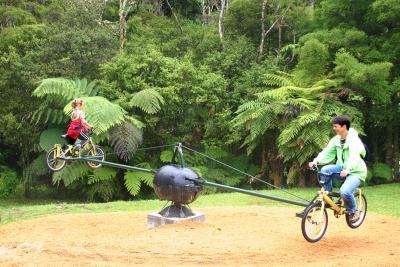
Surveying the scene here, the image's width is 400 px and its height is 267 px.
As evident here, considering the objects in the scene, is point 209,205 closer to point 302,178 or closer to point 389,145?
point 302,178

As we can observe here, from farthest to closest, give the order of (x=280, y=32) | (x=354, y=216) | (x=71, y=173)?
(x=280, y=32) → (x=71, y=173) → (x=354, y=216)

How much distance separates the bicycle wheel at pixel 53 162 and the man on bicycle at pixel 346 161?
189 inches

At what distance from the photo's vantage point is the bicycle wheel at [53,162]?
9.63 m

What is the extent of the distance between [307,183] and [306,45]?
12.2 feet

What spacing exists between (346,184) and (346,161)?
35 cm

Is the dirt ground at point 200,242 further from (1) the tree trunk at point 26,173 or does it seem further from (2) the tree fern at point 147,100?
(1) the tree trunk at point 26,173

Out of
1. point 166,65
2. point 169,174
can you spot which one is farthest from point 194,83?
point 169,174

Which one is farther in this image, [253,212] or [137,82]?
[137,82]

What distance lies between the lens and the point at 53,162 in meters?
9.71

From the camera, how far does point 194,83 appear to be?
15836mm

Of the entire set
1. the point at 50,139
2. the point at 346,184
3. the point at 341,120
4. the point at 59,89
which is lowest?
the point at 346,184

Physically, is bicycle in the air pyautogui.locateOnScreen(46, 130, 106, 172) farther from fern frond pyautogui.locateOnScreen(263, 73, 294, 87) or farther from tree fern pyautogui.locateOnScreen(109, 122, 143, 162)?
fern frond pyautogui.locateOnScreen(263, 73, 294, 87)

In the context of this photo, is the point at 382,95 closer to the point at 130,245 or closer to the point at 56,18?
the point at 130,245

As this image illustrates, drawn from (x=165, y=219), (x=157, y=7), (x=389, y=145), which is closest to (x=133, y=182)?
(x=165, y=219)
